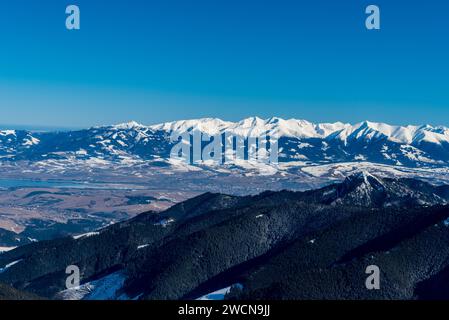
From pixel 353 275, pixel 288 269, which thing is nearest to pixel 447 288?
pixel 353 275
